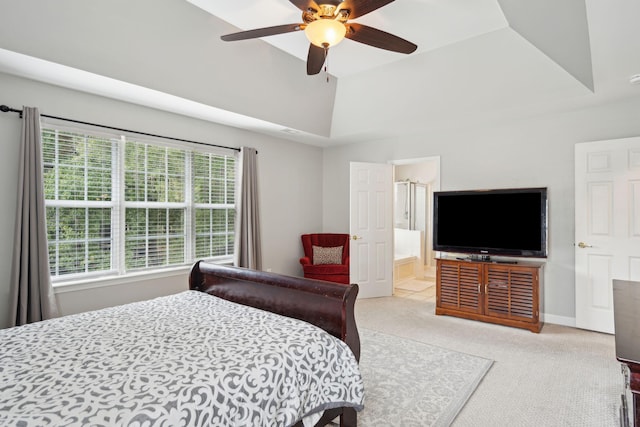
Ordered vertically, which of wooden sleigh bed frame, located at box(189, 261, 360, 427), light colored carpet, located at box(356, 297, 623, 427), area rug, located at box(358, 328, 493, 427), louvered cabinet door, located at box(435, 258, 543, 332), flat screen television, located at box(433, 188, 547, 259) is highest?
flat screen television, located at box(433, 188, 547, 259)

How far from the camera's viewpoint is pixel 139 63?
10.2 ft

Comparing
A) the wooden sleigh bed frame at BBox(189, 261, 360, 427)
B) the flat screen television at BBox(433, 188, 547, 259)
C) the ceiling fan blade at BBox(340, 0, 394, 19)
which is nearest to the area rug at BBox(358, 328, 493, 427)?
the wooden sleigh bed frame at BBox(189, 261, 360, 427)

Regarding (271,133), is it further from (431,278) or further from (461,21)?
(431,278)

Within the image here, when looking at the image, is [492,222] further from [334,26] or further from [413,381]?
[334,26]

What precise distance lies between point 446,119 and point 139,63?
11.2 ft

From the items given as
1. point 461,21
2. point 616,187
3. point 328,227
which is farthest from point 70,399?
point 328,227

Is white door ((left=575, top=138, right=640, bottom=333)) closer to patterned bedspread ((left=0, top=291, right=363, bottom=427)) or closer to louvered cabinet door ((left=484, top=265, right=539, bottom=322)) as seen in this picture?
louvered cabinet door ((left=484, top=265, right=539, bottom=322))

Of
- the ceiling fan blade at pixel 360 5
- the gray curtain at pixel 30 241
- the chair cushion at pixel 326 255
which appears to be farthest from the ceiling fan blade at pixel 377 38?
the chair cushion at pixel 326 255

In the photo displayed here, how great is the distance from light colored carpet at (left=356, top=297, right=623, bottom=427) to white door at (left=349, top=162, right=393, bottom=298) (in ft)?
2.56

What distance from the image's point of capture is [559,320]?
412cm

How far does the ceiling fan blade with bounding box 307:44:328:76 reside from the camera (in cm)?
275

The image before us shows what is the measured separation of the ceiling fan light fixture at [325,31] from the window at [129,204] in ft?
8.39

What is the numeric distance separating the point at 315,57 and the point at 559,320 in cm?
400

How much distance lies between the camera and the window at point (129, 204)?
3381mm
